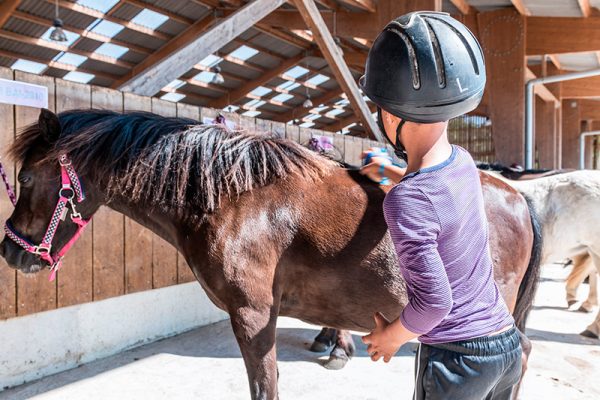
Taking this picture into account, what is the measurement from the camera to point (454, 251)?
3.59 ft

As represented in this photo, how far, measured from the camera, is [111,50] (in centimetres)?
1241

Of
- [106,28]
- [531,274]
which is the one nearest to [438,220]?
[531,274]

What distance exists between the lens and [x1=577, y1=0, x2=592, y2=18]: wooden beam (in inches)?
→ 279

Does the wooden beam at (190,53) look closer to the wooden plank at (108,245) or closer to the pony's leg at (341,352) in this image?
the wooden plank at (108,245)

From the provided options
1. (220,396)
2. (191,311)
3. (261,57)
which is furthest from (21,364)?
(261,57)

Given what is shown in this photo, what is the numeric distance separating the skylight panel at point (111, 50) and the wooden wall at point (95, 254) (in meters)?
9.58

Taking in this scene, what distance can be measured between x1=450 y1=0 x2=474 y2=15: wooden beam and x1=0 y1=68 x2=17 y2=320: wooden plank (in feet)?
21.7

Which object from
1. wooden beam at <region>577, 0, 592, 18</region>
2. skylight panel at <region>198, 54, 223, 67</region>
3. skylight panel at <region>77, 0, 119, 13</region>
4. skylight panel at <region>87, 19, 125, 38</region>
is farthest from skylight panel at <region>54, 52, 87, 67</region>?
wooden beam at <region>577, 0, 592, 18</region>

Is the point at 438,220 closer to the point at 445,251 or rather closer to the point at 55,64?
the point at 445,251

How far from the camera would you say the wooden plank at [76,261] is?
3025 millimetres

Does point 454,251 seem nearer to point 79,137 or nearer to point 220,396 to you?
point 79,137

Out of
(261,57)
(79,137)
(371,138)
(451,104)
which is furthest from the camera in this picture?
(261,57)

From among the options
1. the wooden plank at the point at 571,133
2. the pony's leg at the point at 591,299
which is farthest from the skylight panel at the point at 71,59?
the wooden plank at the point at 571,133

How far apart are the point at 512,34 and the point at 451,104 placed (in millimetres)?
7812
